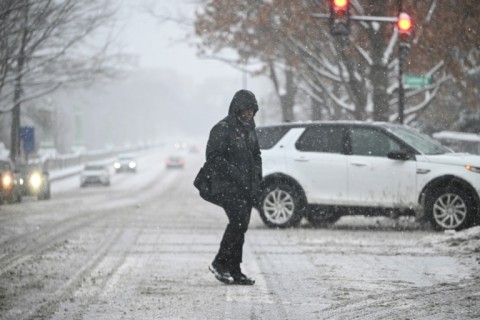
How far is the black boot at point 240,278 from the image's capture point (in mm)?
9125

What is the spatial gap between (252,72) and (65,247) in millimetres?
19346

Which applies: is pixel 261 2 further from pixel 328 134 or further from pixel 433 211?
pixel 433 211

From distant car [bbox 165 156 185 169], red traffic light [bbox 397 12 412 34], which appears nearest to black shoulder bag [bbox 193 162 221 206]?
Result: red traffic light [bbox 397 12 412 34]

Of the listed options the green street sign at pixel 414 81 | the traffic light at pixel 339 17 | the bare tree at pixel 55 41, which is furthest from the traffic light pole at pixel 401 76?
the bare tree at pixel 55 41

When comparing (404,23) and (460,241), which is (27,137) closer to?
(404,23)

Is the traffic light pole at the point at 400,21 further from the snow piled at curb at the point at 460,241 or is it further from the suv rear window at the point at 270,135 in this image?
the snow piled at curb at the point at 460,241

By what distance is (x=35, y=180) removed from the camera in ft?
98.4

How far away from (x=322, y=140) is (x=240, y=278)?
7.38 m

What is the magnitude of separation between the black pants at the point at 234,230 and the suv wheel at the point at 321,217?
7035 mm

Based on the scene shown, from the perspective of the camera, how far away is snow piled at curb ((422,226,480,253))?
11.8 meters

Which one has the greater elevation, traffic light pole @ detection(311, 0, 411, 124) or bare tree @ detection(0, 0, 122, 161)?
bare tree @ detection(0, 0, 122, 161)

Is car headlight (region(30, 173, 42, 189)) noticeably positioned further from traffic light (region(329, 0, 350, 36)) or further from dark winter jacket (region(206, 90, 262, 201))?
dark winter jacket (region(206, 90, 262, 201))

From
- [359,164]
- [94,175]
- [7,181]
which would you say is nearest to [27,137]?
[94,175]

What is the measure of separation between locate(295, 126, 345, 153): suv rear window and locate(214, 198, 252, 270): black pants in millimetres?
7036
